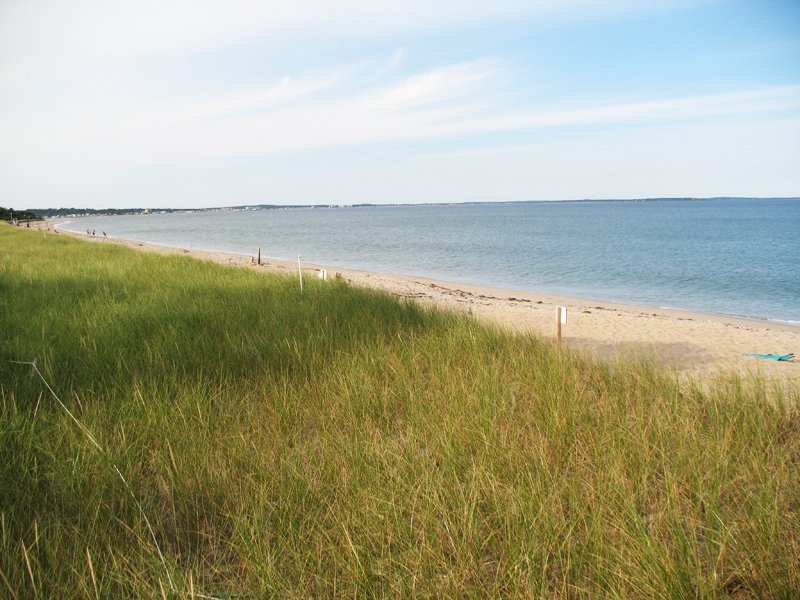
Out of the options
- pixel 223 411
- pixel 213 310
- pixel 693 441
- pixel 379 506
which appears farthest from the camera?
pixel 213 310

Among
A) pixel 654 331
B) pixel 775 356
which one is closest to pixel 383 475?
pixel 775 356

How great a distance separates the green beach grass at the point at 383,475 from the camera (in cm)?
217

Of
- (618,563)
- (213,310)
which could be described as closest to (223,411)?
(618,563)

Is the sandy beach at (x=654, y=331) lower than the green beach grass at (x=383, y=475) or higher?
lower

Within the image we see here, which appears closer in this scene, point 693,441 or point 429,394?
point 693,441

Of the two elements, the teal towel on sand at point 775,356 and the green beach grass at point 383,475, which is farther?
the teal towel on sand at point 775,356

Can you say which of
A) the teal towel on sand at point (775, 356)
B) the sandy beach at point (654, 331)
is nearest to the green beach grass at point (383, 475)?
the sandy beach at point (654, 331)

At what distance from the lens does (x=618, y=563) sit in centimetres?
218

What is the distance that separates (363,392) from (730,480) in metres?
2.47

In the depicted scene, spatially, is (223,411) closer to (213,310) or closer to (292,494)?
(292,494)

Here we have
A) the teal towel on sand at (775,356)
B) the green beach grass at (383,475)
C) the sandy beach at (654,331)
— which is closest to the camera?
the green beach grass at (383,475)

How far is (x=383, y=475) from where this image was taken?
2.90 metres

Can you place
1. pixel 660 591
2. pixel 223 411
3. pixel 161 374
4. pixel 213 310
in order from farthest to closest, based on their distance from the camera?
pixel 213 310 → pixel 161 374 → pixel 223 411 → pixel 660 591

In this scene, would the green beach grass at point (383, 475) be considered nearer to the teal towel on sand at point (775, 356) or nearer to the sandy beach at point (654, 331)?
the sandy beach at point (654, 331)
